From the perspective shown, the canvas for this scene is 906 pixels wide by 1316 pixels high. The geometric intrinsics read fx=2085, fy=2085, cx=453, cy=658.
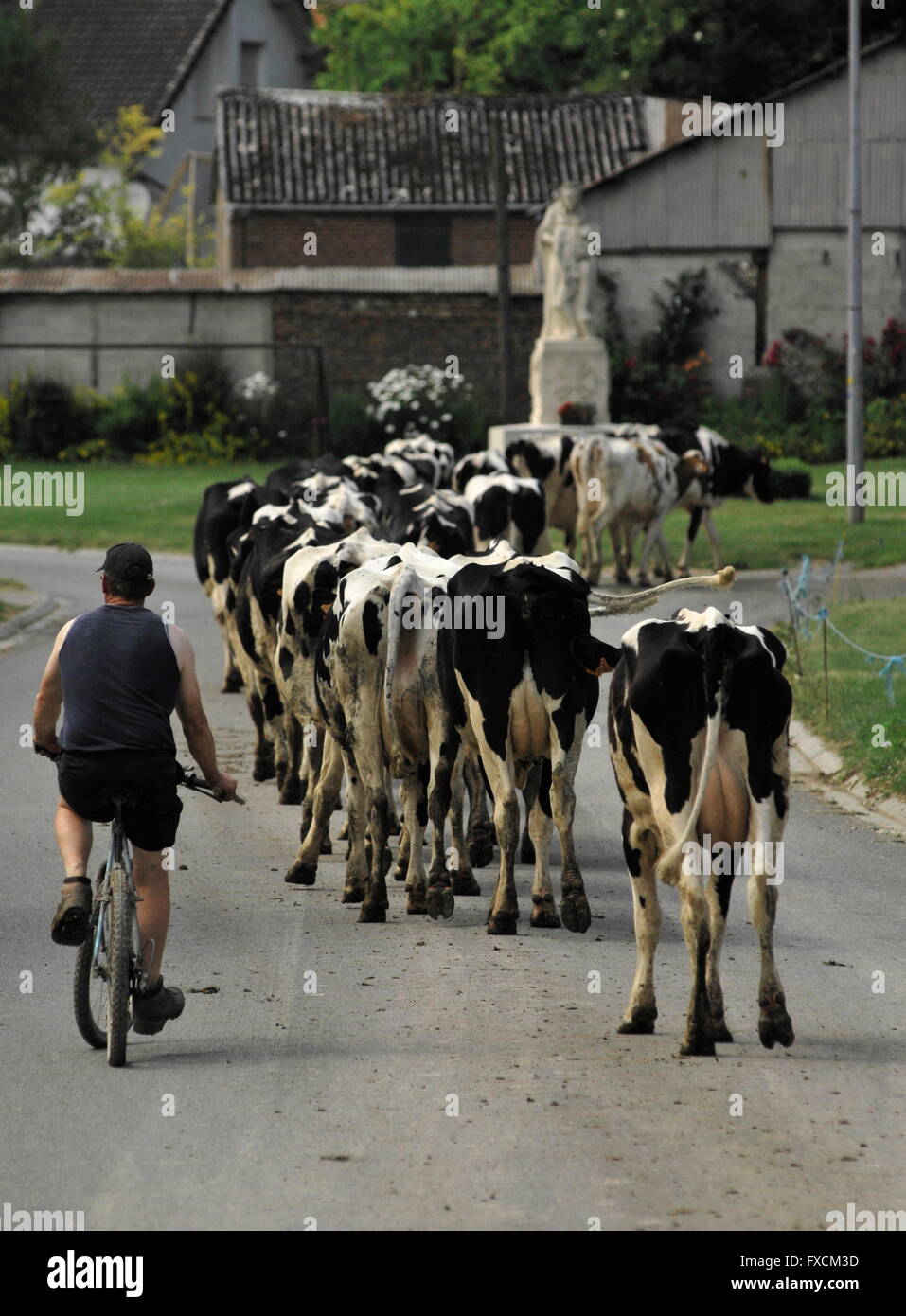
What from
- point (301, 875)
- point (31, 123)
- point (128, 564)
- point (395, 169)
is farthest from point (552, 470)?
point (31, 123)

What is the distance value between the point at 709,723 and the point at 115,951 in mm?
2404

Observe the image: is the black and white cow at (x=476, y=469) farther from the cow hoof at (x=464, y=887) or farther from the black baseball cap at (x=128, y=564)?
the black baseball cap at (x=128, y=564)

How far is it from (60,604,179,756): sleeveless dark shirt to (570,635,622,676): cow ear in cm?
213

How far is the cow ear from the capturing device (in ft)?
31.2

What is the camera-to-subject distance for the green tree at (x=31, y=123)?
2611 inches

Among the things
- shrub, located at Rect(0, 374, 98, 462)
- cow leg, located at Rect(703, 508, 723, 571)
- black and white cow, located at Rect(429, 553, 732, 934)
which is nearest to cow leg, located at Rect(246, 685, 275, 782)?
black and white cow, located at Rect(429, 553, 732, 934)


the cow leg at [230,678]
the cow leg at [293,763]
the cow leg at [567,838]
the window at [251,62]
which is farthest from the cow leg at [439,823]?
the window at [251,62]

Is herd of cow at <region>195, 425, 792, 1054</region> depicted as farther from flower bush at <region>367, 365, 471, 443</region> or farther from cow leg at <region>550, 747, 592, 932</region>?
flower bush at <region>367, 365, 471, 443</region>

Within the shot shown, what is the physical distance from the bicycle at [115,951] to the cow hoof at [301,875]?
311cm

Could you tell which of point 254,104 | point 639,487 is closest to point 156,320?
point 254,104

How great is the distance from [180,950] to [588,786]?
216 inches

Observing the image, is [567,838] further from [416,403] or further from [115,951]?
[416,403]

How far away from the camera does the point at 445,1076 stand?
7.75 m
